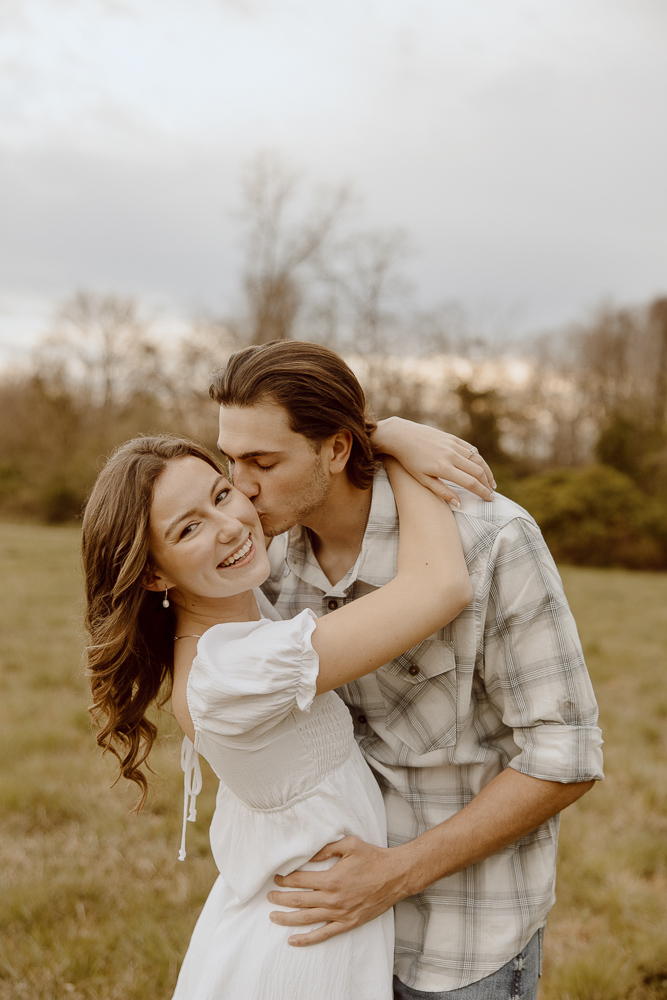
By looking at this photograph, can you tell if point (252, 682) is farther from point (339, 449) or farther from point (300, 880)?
point (339, 449)

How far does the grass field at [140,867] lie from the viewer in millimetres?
3084

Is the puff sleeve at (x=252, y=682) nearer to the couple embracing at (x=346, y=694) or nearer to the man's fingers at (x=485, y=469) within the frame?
the couple embracing at (x=346, y=694)

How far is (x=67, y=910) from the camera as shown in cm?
344

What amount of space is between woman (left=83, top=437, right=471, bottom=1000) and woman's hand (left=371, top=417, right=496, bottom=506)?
2.0 inches

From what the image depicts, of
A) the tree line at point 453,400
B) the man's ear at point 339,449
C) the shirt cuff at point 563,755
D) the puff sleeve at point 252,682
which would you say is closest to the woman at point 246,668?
the puff sleeve at point 252,682

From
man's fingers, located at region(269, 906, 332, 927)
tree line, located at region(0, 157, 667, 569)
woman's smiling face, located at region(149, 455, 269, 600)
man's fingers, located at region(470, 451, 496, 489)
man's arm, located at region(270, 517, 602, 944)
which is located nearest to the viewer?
man's fingers, located at region(269, 906, 332, 927)

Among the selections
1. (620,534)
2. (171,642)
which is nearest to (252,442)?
(171,642)

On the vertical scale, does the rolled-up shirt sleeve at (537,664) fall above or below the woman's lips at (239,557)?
below

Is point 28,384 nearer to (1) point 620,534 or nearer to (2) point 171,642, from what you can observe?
(1) point 620,534

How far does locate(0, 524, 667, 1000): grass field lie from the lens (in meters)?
3.08

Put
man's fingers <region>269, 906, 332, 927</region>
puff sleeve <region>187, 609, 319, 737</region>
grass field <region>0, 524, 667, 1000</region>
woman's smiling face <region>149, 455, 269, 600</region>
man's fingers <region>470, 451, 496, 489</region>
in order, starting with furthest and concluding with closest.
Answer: grass field <region>0, 524, 667, 1000</region>
man's fingers <region>470, 451, 496, 489</region>
woman's smiling face <region>149, 455, 269, 600</region>
man's fingers <region>269, 906, 332, 927</region>
puff sleeve <region>187, 609, 319, 737</region>

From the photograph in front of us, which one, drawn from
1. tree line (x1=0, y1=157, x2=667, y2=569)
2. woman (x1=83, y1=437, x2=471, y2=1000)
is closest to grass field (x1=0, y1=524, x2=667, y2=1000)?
woman (x1=83, y1=437, x2=471, y2=1000)

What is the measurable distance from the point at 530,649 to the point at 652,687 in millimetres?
6097

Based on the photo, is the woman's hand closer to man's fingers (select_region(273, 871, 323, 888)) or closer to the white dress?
the white dress
